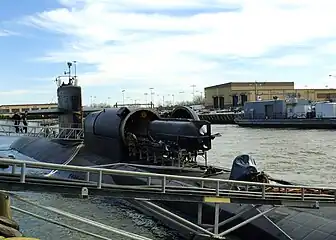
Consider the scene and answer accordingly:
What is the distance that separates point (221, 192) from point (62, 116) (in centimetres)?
2634

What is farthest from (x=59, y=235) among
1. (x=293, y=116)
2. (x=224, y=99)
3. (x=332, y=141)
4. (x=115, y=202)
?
(x=224, y=99)

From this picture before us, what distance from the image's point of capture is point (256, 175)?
14.4 metres

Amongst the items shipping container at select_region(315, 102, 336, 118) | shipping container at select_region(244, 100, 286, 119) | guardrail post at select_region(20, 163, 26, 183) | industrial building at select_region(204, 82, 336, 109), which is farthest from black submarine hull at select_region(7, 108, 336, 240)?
industrial building at select_region(204, 82, 336, 109)

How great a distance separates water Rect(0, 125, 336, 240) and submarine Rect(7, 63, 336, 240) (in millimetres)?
833

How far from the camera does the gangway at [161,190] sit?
9.66m

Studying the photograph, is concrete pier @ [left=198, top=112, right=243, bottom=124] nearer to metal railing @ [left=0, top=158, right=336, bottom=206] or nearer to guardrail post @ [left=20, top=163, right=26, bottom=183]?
metal railing @ [left=0, top=158, right=336, bottom=206]

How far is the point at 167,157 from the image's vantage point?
20625 mm

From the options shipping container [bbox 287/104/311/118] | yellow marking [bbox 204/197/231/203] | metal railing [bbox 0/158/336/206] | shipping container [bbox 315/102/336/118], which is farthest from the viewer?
shipping container [bbox 287/104/311/118]

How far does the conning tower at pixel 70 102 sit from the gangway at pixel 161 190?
22.7m

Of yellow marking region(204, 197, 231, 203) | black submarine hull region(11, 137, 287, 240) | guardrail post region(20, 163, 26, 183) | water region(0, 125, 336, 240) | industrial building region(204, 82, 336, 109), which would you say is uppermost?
industrial building region(204, 82, 336, 109)

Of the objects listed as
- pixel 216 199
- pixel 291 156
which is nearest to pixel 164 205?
pixel 216 199

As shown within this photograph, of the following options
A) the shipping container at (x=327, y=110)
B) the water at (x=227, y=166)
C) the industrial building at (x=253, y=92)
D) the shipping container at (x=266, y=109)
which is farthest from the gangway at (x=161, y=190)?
the industrial building at (x=253, y=92)

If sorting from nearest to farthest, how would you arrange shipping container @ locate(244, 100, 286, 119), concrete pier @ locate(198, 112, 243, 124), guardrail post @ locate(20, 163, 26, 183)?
guardrail post @ locate(20, 163, 26, 183) < shipping container @ locate(244, 100, 286, 119) < concrete pier @ locate(198, 112, 243, 124)

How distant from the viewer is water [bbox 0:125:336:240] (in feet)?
54.6
